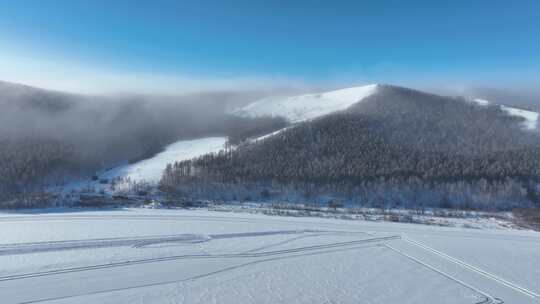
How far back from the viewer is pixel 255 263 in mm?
26172

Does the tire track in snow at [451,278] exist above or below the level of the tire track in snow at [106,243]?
below

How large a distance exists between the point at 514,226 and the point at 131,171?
324ft

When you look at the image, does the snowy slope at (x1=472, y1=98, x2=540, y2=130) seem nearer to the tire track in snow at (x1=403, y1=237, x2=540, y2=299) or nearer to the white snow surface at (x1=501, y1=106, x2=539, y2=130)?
the white snow surface at (x1=501, y1=106, x2=539, y2=130)

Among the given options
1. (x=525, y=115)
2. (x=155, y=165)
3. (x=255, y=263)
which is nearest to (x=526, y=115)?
(x=525, y=115)

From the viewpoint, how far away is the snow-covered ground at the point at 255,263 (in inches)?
819

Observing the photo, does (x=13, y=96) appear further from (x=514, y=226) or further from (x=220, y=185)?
(x=514, y=226)

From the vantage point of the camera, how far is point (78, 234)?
3228cm

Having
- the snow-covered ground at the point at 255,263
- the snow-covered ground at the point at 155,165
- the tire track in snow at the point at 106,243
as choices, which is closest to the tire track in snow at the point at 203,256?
the snow-covered ground at the point at 255,263

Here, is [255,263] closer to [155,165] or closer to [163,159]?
[155,165]

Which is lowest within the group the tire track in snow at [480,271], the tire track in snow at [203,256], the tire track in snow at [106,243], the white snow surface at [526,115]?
the tire track in snow at [480,271]

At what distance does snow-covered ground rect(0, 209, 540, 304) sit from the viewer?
20.8 meters

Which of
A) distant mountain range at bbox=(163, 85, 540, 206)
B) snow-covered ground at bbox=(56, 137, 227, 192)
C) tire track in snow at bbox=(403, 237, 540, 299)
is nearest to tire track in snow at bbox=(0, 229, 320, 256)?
tire track in snow at bbox=(403, 237, 540, 299)

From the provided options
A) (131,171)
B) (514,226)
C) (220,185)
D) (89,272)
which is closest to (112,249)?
(89,272)

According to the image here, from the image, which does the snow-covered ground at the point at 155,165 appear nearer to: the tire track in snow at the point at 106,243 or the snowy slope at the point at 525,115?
the tire track in snow at the point at 106,243
